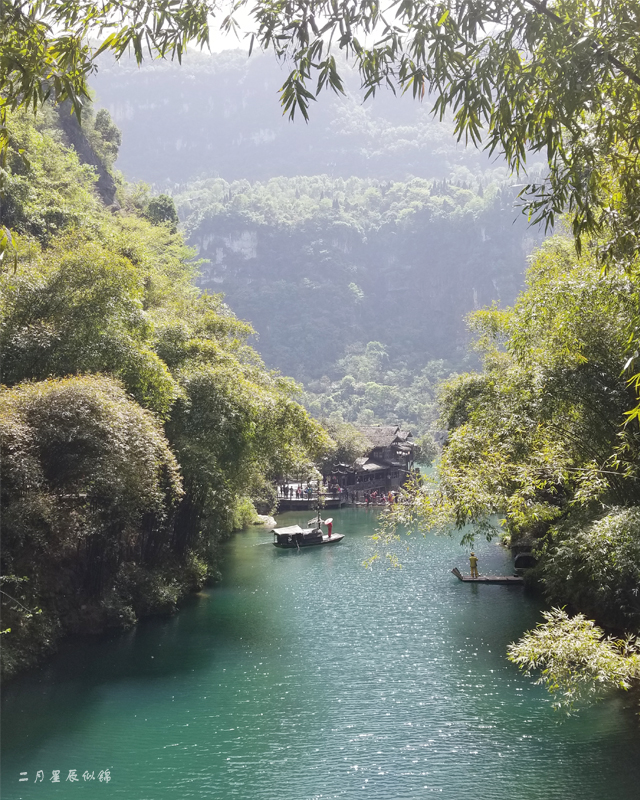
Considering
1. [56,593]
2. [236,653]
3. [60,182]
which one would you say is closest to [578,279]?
[236,653]

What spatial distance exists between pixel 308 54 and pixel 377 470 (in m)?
40.1

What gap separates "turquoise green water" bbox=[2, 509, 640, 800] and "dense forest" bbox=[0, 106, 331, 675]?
4.30 feet

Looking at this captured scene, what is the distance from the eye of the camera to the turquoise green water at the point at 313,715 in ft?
27.7

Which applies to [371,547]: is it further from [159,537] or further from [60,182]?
[60,182]

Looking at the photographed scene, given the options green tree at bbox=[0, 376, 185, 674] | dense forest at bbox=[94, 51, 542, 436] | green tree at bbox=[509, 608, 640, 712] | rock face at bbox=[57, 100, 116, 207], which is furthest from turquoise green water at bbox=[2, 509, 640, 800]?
dense forest at bbox=[94, 51, 542, 436]

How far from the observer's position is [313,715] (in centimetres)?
1037

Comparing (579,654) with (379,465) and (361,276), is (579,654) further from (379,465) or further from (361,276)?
(361,276)

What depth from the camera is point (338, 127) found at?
628 feet

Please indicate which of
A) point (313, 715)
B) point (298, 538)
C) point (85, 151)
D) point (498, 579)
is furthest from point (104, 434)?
point (85, 151)

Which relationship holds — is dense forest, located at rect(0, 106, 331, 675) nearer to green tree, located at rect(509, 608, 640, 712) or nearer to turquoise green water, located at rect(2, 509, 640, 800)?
turquoise green water, located at rect(2, 509, 640, 800)

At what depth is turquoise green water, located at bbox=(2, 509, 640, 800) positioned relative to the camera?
27.7 feet

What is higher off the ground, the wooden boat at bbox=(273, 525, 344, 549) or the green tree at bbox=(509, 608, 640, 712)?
the green tree at bbox=(509, 608, 640, 712)

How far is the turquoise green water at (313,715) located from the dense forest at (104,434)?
4.30ft

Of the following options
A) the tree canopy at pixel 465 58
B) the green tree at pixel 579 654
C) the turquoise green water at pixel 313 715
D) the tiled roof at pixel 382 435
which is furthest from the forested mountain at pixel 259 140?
the tree canopy at pixel 465 58
